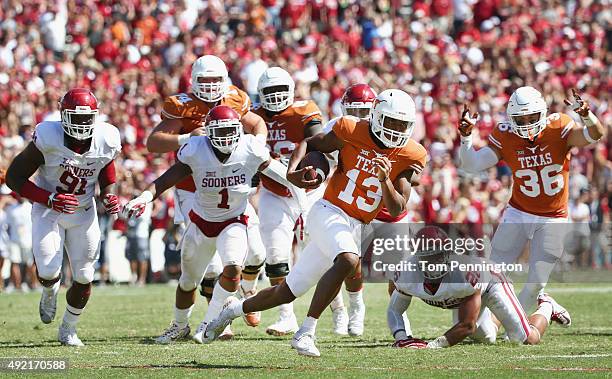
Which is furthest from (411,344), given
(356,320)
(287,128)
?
(287,128)

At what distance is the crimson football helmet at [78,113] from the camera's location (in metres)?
8.46

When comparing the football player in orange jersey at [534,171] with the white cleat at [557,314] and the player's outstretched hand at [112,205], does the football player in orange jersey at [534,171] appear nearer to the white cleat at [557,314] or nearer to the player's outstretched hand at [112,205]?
the white cleat at [557,314]

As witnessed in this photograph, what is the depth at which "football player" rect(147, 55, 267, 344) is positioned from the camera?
9320 mm

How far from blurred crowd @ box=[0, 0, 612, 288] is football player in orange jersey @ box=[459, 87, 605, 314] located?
7.12 meters

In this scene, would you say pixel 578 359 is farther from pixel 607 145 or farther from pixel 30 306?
pixel 607 145

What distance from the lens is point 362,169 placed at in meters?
7.77

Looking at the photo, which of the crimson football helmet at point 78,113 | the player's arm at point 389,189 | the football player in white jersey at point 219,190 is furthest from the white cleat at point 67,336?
the player's arm at point 389,189

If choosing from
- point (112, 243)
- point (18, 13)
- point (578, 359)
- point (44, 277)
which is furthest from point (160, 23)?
point (578, 359)

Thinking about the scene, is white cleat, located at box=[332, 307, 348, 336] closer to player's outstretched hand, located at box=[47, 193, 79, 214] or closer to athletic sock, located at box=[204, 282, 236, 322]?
athletic sock, located at box=[204, 282, 236, 322]

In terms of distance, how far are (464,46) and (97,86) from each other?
23.2ft

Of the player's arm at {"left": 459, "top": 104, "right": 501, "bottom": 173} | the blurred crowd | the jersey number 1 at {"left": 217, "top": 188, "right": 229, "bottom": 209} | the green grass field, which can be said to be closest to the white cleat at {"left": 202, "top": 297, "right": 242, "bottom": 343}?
the green grass field

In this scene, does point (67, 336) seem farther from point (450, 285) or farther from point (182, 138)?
point (450, 285)

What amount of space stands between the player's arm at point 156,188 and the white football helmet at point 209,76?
1.19m

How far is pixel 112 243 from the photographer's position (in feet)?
53.2
